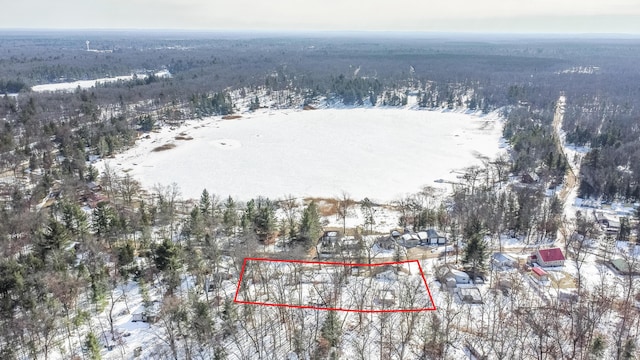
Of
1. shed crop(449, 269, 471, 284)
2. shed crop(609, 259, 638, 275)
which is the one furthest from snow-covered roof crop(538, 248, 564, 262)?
shed crop(449, 269, 471, 284)

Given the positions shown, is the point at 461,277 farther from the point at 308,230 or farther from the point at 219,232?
the point at 219,232

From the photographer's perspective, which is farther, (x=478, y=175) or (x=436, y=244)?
(x=478, y=175)

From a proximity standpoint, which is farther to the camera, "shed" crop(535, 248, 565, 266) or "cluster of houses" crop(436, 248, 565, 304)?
"shed" crop(535, 248, 565, 266)

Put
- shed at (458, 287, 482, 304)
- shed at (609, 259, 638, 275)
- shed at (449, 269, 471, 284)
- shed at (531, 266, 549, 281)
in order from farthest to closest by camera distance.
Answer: shed at (609, 259, 638, 275) < shed at (531, 266, 549, 281) < shed at (449, 269, 471, 284) < shed at (458, 287, 482, 304)

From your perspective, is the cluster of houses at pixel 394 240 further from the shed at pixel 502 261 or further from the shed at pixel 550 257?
the shed at pixel 550 257

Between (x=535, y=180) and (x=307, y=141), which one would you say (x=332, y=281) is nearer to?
(x=535, y=180)

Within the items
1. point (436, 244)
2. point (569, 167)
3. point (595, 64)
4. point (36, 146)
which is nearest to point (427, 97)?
point (569, 167)

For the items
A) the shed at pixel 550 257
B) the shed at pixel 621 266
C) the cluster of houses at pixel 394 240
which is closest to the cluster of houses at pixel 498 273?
the shed at pixel 550 257

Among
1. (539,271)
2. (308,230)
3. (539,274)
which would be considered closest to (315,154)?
(308,230)

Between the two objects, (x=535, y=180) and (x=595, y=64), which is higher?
(x=595, y=64)

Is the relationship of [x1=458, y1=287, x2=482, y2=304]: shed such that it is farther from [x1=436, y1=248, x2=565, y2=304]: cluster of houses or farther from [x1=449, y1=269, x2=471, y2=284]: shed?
[x1=449, y1=269, x2=471, y2=284]: shed
